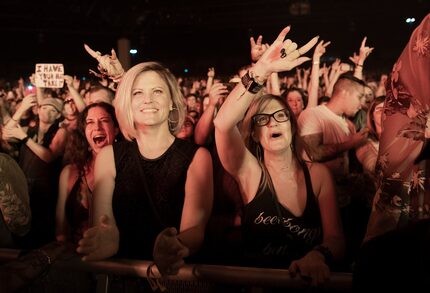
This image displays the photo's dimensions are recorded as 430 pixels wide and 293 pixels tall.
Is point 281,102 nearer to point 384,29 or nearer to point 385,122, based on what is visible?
point 385,122

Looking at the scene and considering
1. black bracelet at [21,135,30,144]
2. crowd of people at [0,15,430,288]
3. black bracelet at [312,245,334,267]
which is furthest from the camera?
black bracelet at [21,135,30,144]

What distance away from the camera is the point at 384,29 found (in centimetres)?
1443

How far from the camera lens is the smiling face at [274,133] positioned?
220 centimetres

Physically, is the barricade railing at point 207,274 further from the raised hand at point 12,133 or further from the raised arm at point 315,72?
the raised hand at point 12,133

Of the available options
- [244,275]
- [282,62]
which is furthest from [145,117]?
[244,275]

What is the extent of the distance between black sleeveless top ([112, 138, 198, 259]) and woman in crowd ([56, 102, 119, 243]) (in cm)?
49

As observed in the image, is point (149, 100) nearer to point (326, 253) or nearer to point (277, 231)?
point (277, 231)

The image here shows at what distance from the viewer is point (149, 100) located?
85.6 inches

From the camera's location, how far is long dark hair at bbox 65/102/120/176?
2.75 m

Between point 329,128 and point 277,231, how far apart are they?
53.1 inches

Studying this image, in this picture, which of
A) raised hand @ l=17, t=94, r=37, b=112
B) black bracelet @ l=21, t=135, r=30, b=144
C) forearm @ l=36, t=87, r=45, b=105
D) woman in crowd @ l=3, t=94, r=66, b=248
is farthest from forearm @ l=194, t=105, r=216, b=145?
forearm @ l=36, t=87, r=45, b=105

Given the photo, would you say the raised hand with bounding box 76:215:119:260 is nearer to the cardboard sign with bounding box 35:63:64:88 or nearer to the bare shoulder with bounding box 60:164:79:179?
the bare shoulder with bounding box 60:164:79:179

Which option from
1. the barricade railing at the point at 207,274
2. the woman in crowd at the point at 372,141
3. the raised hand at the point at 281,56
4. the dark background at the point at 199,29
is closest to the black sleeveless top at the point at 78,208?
the barricade railing at the point at 207,274

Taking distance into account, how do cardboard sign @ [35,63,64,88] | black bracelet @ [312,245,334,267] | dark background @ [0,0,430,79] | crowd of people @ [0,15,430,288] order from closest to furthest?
1. crowd of people @ [0,15,430,288]
2. black bracelet @ [312,245,334,267]
3. cardboard sign @ [35,63,64,88]
4. dark background @ [0,0,430,79]
